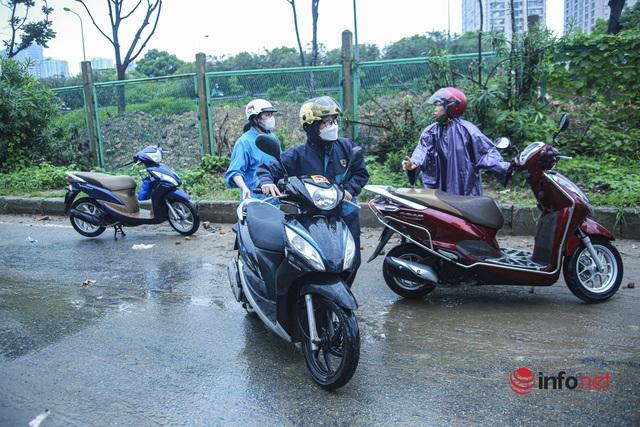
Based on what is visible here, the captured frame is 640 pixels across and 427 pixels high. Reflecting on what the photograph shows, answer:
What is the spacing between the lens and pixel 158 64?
26969 millimetres

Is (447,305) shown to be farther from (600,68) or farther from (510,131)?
(600,68)

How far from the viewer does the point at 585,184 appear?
7.76 metres

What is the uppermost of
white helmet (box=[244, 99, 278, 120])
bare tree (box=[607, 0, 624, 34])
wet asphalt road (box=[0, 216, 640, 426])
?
bare tree (box=[607, 0, 624, 34])

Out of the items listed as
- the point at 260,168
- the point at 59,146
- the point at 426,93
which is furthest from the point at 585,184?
the point at 59,146

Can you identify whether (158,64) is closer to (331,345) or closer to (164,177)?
(164,177)

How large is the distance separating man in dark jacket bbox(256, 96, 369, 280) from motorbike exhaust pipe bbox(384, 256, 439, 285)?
65 centimetres

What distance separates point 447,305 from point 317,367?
173cm

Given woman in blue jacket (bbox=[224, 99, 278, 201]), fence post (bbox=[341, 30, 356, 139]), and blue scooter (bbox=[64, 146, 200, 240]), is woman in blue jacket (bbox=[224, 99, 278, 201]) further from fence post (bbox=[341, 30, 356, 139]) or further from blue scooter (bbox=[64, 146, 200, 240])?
fence post (bbox=[341, 30, 356, 139])

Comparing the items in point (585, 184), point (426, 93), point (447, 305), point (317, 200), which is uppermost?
point (426, 93)

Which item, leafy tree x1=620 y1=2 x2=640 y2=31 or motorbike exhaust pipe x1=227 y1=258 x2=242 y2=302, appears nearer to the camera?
motorbike exhaust pipe x1=227 y1=258 x2=242 y2=302

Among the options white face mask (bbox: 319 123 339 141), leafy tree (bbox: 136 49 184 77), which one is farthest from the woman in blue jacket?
leafy tree (bbox: 136 49 184 77)

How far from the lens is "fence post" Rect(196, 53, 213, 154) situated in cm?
1088

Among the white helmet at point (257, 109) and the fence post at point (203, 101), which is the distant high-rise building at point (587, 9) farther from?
the white helmet at point (257, 109)

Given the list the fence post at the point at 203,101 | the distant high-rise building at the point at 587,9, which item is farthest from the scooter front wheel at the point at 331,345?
the distant high-rise building at the point at 587,9
